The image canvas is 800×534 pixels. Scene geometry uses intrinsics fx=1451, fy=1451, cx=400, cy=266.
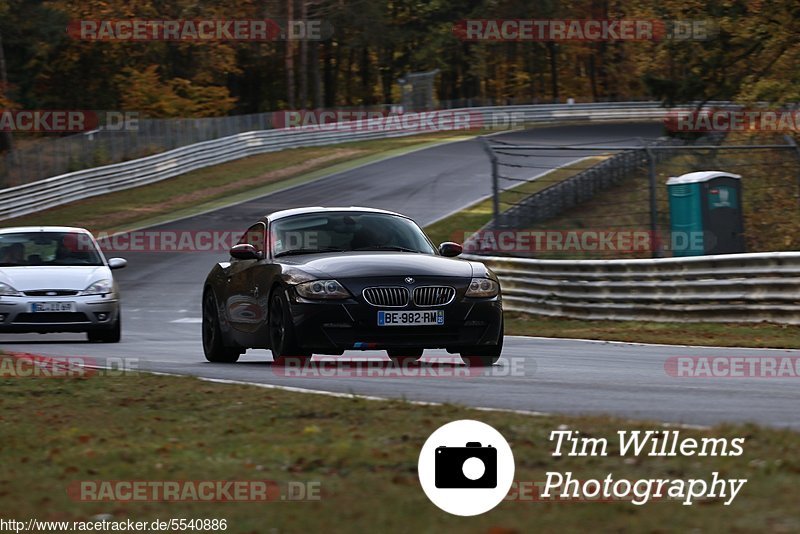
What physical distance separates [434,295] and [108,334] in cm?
753

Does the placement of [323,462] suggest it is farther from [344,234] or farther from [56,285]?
[56,285]

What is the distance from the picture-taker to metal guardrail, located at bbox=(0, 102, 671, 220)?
138ft

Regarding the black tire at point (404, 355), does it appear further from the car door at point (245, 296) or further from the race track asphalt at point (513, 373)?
the car door at point (245, 296)

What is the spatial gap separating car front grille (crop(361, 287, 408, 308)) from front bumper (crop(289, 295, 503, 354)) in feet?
0.14

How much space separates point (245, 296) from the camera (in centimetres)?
1309

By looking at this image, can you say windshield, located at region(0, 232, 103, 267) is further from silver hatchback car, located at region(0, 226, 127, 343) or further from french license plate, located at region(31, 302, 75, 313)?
french license plate, located at region(31, 302, 75, 313)

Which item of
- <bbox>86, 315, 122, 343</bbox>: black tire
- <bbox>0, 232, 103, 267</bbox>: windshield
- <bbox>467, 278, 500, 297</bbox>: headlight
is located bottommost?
<bbox>86, 315, 122, 343</bbox>: black tire

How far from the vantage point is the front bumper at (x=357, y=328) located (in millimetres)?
11469

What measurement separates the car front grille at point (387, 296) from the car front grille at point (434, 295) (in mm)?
103


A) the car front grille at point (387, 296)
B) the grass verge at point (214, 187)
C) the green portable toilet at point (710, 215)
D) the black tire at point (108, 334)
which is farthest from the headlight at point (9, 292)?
the grass verge at point (214, 187)

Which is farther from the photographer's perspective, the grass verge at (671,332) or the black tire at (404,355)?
the grass verge at (671,332)

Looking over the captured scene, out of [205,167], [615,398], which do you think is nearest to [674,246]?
[615,398]

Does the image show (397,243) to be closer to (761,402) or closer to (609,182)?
(761,402)

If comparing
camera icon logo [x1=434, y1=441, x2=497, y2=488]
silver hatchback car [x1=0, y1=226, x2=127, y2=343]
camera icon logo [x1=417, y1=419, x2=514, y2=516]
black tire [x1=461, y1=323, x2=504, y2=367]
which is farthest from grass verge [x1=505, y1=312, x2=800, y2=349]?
camera icon logo [x1=434, y1=441, x2=497, y2=488]
